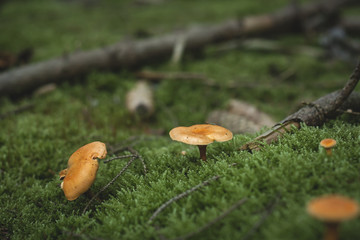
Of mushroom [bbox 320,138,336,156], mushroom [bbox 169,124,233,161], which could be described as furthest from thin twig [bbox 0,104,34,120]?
mushroom [bbox 320,138,336,156]

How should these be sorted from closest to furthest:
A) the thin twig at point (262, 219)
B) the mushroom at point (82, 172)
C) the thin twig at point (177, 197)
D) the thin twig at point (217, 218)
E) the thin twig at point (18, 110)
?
1. the thin twig at point (262, 219)
2. the thin twig at point (217, 218)
3. the thin twig at point (177, 197)
4. the mushroom at point (82, 172)
5. the thin twig at point (18, 110)

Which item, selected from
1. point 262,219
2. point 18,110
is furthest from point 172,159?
point 18,110

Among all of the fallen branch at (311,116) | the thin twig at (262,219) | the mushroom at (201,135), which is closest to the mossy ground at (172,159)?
the thin twig at (262,219)

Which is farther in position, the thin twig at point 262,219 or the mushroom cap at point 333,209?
the thin twig at point 262,219

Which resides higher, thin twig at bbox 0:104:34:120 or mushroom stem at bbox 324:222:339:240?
mushroom stem at bbox 324:222:339:240

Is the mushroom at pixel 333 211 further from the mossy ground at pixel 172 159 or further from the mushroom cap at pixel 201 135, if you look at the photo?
the mushroom cap at pixel 201 135

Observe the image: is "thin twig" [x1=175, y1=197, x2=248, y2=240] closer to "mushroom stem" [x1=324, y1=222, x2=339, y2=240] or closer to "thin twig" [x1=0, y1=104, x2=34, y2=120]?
"mushroom stem" [x1=324, y1=222, x2=339, y2=240]

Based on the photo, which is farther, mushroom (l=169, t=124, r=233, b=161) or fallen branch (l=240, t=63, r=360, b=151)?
fallen branch (l=240, t=63, r=360, b=151)

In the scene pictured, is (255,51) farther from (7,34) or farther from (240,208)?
(7,34)
